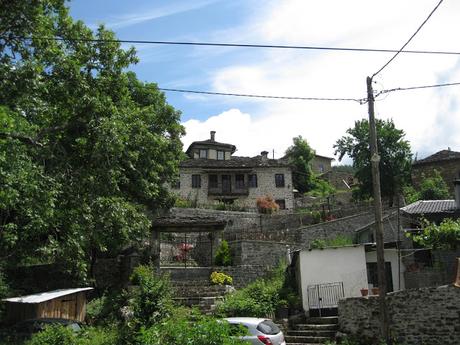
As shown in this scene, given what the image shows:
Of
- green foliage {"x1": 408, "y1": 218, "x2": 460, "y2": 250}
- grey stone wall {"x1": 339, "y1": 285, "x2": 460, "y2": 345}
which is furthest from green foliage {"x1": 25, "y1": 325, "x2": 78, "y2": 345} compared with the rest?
green foliage {"x1": 408, "y1": 218, "x2": 460, "y2": 250}

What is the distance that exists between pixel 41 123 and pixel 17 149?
10.8ft

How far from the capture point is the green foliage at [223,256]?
25.6m

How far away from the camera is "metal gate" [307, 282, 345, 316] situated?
784 inches

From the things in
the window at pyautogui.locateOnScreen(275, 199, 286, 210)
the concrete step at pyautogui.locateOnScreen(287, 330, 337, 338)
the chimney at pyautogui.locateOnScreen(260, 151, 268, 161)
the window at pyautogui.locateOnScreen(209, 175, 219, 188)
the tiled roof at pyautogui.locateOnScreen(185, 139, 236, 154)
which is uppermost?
the tiled roof at pyautogui.locateOnScreen(185, 139, 236, 154)

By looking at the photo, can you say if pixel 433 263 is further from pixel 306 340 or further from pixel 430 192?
pixel 430 192

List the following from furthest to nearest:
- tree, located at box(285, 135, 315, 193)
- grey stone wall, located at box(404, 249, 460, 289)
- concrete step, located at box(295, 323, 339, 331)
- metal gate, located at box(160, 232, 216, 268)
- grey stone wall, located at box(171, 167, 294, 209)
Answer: tree, located at box(285, 135, 315, 193) < grey stone wall, located at box(171, 167, 294, 209) < metal gate, located at box(160, 232, 216, 268) < grey stone wall, located at box(404, 249, 460, 289) < concrete step, located at box(295, 323, 339, 331)

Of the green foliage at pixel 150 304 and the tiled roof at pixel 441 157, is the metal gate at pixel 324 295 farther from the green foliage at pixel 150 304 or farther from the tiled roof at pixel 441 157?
the tiled roof at pixel 441 157

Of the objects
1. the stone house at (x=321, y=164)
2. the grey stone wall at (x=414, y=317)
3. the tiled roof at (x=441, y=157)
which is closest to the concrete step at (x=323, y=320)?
the grey stone wall at (x=414, y=317)

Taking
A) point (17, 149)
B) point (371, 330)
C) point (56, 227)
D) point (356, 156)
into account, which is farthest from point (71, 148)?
point (356, 156)

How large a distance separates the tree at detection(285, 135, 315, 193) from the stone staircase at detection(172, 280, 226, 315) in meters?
37.4

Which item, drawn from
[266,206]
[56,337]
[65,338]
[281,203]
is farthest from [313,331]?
[281,203]

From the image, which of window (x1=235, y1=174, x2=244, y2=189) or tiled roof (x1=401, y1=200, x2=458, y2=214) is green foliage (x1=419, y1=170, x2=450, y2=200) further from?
window (x1=235, y1=174, x2=244, y2=189)

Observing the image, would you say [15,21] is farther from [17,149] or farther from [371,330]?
[371,330]

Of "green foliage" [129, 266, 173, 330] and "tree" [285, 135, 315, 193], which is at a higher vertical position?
"tree" [285, 135, 315, 193]
